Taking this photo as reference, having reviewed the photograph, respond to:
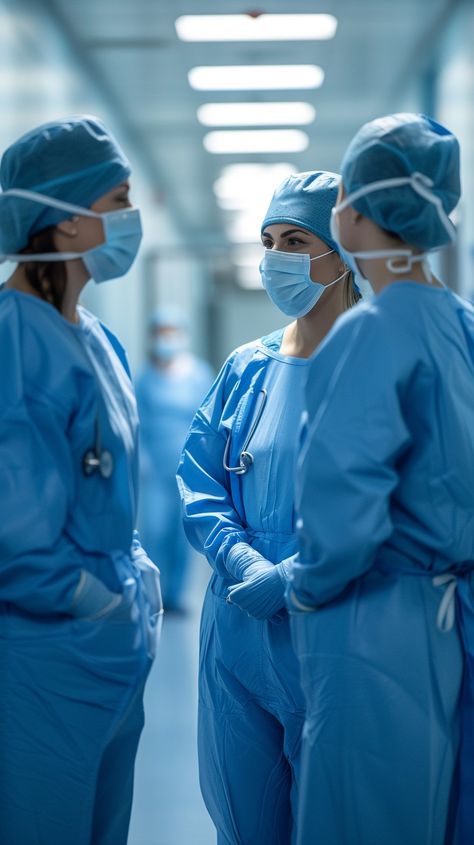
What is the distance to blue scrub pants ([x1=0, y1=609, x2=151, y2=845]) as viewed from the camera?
159cm

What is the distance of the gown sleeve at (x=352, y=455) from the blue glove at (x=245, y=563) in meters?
0.31

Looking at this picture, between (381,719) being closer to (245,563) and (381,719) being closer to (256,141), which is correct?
(245,563)

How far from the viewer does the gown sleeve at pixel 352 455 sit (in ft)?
4.87

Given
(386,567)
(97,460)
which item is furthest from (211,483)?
(386,567)

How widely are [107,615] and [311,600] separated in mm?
320

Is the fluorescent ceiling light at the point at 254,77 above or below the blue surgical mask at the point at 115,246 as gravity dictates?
above

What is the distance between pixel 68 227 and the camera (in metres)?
1.68

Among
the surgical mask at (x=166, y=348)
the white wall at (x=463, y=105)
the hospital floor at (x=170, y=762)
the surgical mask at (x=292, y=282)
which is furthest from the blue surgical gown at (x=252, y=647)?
the surgical mask at (x=166, y=348)

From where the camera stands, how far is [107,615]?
165 cm

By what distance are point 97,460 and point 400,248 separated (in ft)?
1.84

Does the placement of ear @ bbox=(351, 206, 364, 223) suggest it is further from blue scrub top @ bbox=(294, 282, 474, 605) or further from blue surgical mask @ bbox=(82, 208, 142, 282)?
blue surgical mask @ bbox=(82, 208, 142, 282)

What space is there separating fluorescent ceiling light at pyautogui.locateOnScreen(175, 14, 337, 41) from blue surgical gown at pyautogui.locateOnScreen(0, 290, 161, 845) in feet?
9.40

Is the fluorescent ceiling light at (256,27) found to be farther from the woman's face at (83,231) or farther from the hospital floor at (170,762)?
the woman's face at (83,231)

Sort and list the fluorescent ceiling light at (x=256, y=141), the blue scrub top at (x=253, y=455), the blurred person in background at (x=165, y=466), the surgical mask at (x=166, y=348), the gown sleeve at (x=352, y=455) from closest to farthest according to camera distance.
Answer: the gown sleeve at (x=352, y=455) < the blue scrub top at (x=253, y=455) < the blurred person in background at (x=165, y=466) < the surgical mask at (x=166, y=348) < the fluorescent ceiling light at (x=256, y=141)
